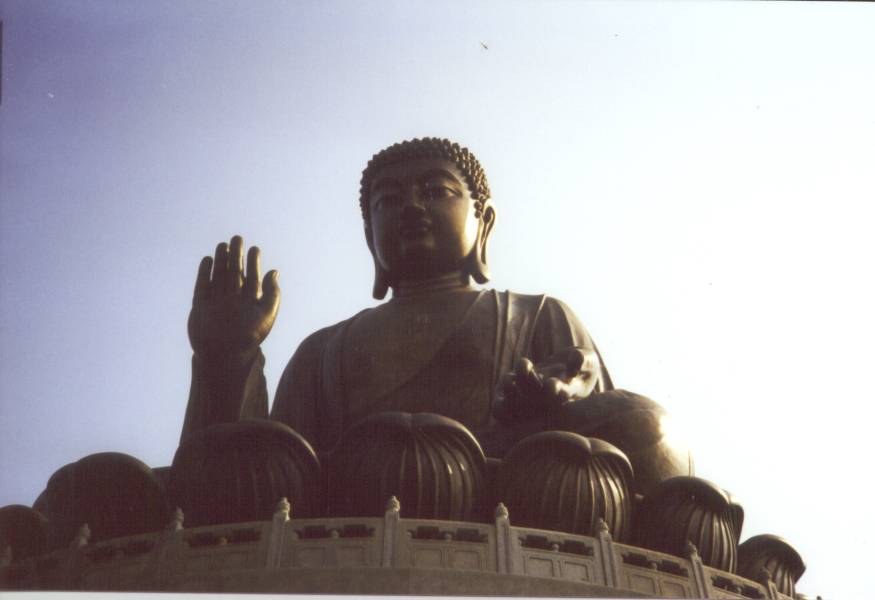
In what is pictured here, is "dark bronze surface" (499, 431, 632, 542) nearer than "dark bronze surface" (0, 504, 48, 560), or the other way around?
"dark bronze surface" (499, 431, 632, 542)

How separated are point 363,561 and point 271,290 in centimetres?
203

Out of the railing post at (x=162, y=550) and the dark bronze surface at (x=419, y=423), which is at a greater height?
the dark bronze surface at (x=419, y=423)

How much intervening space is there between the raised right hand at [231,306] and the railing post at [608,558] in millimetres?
2097

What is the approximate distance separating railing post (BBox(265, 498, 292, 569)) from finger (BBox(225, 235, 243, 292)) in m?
1.62

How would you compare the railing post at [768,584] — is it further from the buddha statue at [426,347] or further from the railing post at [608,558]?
the railing post at [608,558]

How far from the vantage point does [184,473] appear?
647 centimetres

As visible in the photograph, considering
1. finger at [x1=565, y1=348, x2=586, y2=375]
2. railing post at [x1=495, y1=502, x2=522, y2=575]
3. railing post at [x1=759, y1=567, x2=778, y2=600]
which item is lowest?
railing post at [x1=759, y1=567, x2=778, y2=600]

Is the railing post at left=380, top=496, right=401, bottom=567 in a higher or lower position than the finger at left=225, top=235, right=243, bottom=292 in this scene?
lower

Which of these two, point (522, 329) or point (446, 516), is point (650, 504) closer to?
point (446, 516)

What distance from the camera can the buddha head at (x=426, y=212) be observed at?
8531 mm

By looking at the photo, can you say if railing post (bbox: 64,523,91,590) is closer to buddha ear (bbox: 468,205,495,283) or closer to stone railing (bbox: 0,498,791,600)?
stone railing (bbox: 0,498,791,600)

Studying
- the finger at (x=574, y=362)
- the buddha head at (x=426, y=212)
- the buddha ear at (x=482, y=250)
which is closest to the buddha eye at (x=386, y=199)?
the buddha head at (x=426, y=212)

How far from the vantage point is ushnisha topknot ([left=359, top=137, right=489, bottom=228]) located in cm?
873

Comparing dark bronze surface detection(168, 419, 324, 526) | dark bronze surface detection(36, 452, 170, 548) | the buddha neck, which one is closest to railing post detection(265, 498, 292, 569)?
dark bronze surface detection(168, 419, 324, 526)
